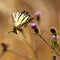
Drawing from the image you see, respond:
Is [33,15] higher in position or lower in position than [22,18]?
lower

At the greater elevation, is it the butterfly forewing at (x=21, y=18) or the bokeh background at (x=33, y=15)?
the butterfly forewing at (x=21, y=18)

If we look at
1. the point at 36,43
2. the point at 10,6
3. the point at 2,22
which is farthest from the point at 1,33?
the point at 36,43

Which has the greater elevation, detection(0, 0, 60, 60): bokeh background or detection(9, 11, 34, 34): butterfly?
detection(9, 11, 34, 34): butterfly

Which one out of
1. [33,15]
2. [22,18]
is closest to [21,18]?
[22,18]

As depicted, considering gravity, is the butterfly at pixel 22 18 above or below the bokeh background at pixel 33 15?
above

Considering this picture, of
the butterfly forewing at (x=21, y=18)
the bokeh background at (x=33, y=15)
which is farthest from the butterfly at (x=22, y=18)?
the bokeh background at (x=33, y=15)

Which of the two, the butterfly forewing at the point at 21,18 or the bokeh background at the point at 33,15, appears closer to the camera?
the butterfly forewing at the point at 21,18

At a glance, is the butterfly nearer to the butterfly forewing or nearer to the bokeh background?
the butterfly forewing

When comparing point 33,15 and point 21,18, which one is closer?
point 21,18

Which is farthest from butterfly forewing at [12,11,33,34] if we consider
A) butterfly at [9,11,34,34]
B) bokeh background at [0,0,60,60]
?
bokeh background at [0,0,60,60]

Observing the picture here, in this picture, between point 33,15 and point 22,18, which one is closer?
point 22,18

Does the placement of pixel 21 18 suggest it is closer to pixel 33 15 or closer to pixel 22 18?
pixel 22 18

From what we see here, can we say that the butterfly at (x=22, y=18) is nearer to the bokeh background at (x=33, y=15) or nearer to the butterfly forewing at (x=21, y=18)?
the butterfly forewing at (x=21, y=18)
